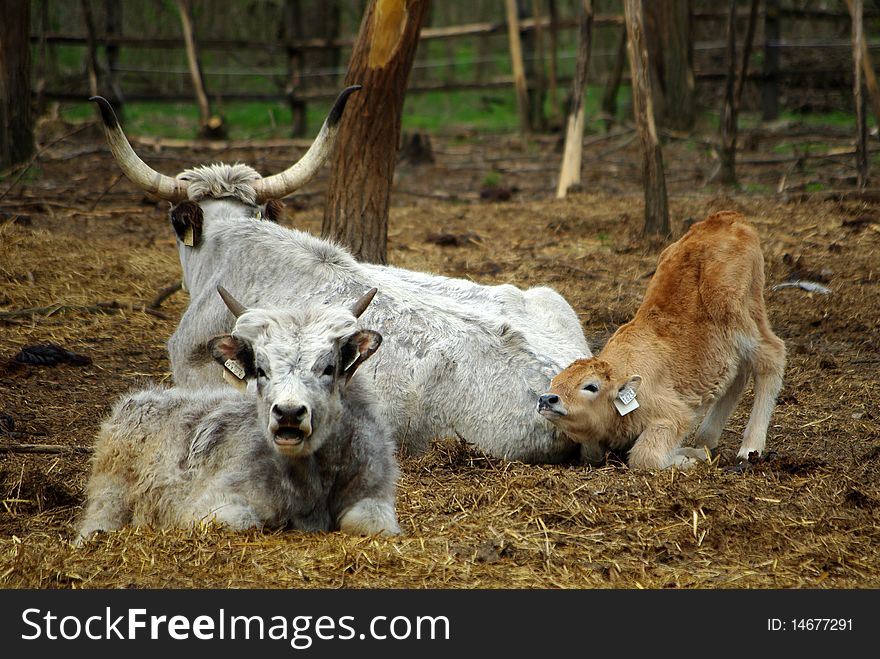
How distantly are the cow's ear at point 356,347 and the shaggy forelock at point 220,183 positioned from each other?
2916 millimetres

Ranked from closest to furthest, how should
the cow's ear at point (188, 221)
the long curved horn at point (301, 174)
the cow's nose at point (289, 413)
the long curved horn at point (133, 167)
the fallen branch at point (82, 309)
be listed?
the cow's nose at point (289, 413), the long curved horn at point (133, 167), the cow's ear at point (188, 221), the long curved horn at point (301, 174), the fallen branch at point (82, 309)

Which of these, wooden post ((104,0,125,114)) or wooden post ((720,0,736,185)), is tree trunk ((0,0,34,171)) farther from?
wooden post ((720,0,736,185))

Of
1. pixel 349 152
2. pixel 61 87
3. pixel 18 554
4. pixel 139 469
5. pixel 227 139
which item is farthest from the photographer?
pixel 61 87

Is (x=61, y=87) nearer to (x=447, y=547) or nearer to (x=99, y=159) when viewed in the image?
(x=99, y=159)

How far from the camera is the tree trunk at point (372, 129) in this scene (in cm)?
918

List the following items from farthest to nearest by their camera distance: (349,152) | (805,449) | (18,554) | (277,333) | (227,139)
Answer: (227,139) < (349,152) < (805,449) < (277,333) < (18,554)

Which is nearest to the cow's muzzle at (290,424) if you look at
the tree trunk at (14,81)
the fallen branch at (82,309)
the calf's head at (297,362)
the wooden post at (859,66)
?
the calf's head at (297,362)

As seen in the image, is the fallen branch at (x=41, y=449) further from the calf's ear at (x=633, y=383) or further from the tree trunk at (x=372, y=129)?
the tree trunk at (x=372, y=129)

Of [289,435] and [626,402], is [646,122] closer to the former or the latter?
[626,402]

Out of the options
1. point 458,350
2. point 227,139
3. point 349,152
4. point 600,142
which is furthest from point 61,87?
point 458,350

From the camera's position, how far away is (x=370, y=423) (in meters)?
5.54

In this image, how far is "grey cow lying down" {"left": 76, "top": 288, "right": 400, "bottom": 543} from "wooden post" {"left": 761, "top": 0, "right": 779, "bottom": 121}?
16453 mm

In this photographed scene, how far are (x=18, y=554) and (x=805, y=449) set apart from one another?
4.36m

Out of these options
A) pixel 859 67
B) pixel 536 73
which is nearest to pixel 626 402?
pixel 859 67
